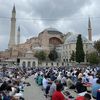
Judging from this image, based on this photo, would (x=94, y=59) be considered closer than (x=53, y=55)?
Yes

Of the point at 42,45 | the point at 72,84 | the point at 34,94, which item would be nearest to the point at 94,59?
the point at 42,45

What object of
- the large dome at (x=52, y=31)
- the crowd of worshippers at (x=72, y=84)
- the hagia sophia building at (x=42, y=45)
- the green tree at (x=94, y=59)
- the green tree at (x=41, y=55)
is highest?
the large dome at (x=52, y=31)

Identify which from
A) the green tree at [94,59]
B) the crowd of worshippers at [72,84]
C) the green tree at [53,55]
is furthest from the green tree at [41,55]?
the crowd of worshippers at [72,84]

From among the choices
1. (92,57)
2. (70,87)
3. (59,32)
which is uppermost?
(59,32)

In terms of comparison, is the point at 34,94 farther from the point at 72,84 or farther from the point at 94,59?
the point at 94,59

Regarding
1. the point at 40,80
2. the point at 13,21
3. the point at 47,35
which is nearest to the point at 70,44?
the point at 47,35

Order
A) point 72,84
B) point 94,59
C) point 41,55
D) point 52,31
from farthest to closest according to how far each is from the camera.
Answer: point 52,31 < point 41,55 < point 94,59 < point 72,84

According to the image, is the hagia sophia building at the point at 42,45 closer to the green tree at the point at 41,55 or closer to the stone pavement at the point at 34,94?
the green tree at the point at 41,55

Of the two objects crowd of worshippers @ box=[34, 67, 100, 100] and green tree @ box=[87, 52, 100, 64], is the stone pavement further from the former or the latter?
green tree @ box=[87, 52, 100, 64]

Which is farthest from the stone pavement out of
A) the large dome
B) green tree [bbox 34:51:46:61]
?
the large dome

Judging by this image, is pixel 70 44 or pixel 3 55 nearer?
pixel 70 44

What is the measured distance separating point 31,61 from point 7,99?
251 ft

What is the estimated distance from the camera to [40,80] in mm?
20078

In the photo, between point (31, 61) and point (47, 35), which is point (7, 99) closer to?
point (31, 61)
